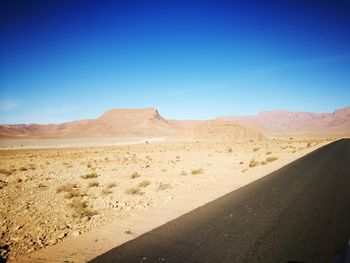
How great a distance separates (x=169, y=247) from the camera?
4.86 meters

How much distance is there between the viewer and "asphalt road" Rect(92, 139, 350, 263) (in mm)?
4449

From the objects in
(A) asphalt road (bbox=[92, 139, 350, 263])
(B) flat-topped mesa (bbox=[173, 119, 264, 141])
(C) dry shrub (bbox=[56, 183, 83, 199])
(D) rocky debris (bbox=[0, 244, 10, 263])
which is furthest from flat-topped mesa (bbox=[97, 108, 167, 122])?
(D) rocky debris (bbox=[0, 244, 10, 263])

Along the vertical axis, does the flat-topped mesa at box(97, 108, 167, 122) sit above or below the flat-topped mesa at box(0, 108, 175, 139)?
above

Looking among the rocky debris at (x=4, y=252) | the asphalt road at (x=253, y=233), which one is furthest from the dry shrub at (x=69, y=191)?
the asphalt road at (x=253, y=233)

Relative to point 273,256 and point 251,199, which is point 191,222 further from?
point 251,199

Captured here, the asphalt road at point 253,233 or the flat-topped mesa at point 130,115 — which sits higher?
the flat-topped mesa at point 130,115

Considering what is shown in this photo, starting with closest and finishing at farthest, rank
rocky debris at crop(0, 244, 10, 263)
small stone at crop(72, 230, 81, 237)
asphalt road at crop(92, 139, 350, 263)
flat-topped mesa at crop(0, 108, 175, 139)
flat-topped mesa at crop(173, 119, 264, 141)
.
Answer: asphalt road at crop(92, 139, 350, 263)
rocky debris at crop(0, 244, 10, 263)
small stone at crop(72, 230, 81, 237)
flat-topped mesa at crop(173, 119, 264, 141)
flat-topped mesa at crop(0, 108, 175, 139)

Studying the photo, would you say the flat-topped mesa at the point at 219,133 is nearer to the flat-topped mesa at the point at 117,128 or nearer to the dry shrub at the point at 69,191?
the flat-topped mesa at the point at 117,128

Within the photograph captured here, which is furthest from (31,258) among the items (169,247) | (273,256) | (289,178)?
(289,178)

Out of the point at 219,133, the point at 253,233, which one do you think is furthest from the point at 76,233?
the point at 219,133

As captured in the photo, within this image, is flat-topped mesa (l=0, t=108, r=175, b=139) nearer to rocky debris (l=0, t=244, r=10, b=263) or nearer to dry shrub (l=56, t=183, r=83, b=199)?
dry shrub (l=56, t=183, r=83, b=199)

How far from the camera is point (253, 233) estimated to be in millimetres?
5359

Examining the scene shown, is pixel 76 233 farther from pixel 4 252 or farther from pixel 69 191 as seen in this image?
pixel 69 191

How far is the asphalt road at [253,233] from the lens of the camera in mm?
4449
